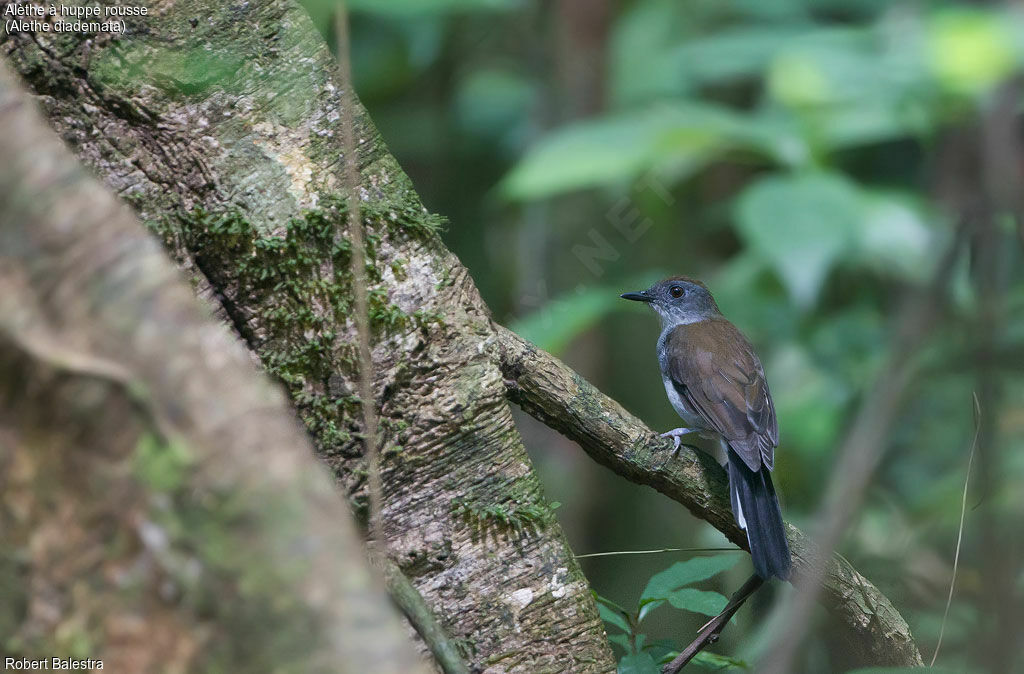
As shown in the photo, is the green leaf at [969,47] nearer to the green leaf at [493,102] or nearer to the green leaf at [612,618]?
the green leaf at [612,618]

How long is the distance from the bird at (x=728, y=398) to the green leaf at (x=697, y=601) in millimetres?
311

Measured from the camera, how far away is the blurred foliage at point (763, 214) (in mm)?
2320

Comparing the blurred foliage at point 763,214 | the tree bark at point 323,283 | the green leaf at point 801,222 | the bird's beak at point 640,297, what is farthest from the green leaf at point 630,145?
the tree bark at point 323,283

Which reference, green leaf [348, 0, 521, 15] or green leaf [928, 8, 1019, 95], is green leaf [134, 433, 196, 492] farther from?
green leaf [928, 8, 1019, 95]

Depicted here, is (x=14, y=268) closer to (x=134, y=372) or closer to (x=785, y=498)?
(x=134, y=372)

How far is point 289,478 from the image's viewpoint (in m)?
1.06

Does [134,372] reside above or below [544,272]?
above

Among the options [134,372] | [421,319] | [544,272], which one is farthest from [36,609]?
[544,272]

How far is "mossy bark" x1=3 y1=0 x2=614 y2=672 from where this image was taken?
1850 mm

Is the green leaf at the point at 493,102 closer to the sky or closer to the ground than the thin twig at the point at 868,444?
closer to the sky

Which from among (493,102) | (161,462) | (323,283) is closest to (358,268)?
(323,283)

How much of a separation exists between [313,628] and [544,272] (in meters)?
4.80

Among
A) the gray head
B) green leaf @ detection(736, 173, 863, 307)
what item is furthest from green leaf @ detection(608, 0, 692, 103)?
green leaf @ detection(736, 173, 863, 307)

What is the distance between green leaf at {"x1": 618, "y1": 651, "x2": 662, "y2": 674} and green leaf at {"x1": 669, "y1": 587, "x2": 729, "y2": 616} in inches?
4.9
